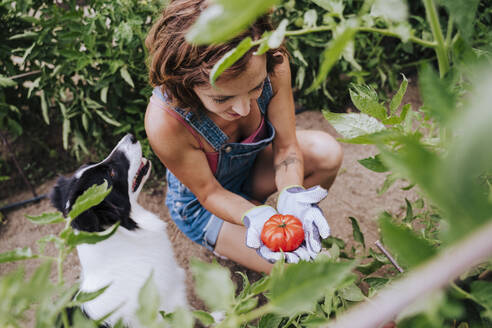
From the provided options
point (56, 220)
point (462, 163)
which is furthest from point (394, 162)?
point (56, 220)

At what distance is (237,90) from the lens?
106 centimetres

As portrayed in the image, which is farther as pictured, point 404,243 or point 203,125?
point 203,125

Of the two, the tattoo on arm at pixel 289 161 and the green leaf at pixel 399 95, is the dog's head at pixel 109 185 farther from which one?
the green leaf at pixel 399 95

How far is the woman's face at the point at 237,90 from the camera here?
1.03 m

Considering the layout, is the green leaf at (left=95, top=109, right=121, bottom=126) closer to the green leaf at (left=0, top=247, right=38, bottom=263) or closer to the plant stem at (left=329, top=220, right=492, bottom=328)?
the green leaf at (left=0, top=247, right=38, bottom=263)

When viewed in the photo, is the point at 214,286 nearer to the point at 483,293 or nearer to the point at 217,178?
the point at 483,293

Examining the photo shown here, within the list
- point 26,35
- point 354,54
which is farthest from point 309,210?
point 26,35

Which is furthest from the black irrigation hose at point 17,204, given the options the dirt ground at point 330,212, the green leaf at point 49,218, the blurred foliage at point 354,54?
the green leaf at point 49,218

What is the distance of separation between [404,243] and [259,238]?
1.03 metres

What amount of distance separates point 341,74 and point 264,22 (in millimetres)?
1588

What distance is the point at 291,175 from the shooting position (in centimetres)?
156

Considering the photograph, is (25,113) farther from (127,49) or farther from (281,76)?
(281,76)

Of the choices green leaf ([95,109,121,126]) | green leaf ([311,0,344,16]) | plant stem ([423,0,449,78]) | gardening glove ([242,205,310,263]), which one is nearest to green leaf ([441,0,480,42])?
plant stem ([423,0,449,78])

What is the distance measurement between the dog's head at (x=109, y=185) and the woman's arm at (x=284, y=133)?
0.66 m
